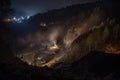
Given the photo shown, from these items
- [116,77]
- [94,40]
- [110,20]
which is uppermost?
[110,20]

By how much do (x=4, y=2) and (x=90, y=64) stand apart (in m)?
17.6

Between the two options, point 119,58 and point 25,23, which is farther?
point 25,23

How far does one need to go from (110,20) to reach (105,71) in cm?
4424

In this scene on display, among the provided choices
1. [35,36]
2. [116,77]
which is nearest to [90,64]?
[116,77]

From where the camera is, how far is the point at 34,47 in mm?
94188

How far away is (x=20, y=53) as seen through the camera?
87.8m

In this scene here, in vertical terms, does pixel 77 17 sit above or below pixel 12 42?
above

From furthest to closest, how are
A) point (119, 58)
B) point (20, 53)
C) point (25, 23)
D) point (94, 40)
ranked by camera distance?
point (25, 23)
point (20, 53)
point (94, 40)
point (119, 58)

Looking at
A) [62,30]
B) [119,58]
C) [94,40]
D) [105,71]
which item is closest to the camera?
[105,71]

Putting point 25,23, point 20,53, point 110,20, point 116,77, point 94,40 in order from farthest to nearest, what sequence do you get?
point 25,23, point 20,53, point 110,20, point 94,40, point 116,77

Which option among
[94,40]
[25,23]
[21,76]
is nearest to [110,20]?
[94,40]

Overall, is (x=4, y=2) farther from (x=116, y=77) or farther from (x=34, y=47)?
(x=34, y=47)

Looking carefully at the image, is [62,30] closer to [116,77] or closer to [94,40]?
[94,40]

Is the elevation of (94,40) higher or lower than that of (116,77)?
higher
